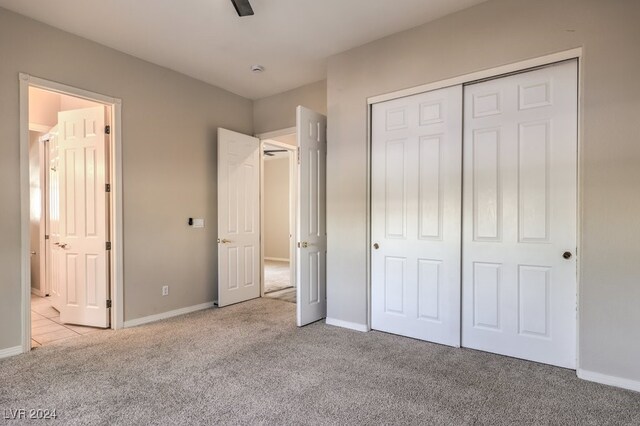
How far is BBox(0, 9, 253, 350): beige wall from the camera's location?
Result: 3066 mm

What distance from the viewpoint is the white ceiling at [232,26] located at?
9.81 ft

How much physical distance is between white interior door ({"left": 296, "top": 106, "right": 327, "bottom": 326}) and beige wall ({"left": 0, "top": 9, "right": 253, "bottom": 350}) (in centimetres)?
157

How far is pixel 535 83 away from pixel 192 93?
12.5ft

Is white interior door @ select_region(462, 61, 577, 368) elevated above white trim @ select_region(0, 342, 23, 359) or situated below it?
above

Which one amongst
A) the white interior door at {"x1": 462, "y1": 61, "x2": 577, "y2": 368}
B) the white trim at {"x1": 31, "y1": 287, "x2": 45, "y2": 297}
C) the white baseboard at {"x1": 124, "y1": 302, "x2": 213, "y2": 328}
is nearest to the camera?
the white interior door at {"x1": 462, "y1": 61, "x2": 577, "y2": 368}

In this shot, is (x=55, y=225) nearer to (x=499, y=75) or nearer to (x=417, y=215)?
(x=417, y=215)

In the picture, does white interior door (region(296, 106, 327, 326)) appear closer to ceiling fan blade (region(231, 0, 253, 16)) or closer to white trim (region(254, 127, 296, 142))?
white trim (region(254, 127, 296, 142))

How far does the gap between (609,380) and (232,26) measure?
4.16m

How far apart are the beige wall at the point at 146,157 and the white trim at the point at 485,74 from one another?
7.74ft

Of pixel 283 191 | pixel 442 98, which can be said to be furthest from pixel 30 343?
pixel 283 191

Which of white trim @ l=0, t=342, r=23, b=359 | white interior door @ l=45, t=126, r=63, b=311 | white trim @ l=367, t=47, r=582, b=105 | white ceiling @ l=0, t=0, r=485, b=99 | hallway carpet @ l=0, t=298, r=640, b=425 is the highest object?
white ceiling @ l=0, t=0, r=485, b=99

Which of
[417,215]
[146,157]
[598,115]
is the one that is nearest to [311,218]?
[417,215]

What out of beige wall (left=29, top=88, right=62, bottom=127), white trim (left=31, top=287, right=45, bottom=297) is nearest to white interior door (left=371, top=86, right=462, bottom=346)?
beige wall (left=29, top=88, right=62, bottom=127)

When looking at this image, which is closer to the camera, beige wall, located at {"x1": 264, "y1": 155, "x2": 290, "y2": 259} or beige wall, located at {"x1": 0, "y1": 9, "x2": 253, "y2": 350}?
beige wall, located at {"x1": 0, "y1": 9, "x2": 253, "y2": 350}
